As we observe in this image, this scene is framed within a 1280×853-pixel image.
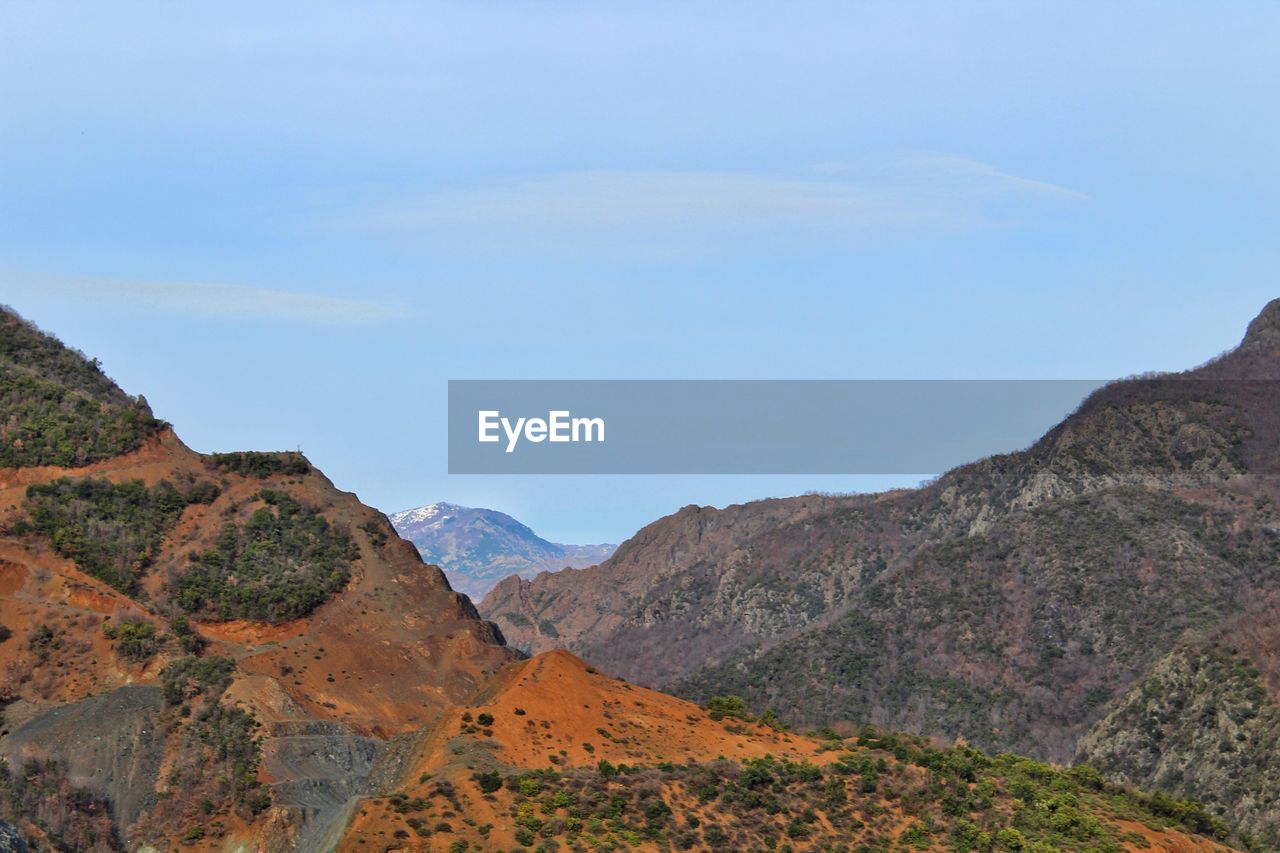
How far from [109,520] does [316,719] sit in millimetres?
28403

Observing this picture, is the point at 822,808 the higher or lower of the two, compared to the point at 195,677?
lower

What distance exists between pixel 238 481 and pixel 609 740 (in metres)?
57.0

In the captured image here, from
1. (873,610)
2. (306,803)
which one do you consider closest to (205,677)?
(306,803)

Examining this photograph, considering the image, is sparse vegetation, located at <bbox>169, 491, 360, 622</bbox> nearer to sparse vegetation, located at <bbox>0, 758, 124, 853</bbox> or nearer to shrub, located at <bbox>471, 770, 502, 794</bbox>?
sparse vegetation, located at <bbox>0, 758, 124, 853</bbox>

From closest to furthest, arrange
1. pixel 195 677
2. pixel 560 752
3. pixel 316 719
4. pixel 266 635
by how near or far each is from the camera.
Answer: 1. pixel 560 752
2. pixel 316 719
3. pixel 195 677
4. pixel 266 635

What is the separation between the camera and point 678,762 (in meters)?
84.4

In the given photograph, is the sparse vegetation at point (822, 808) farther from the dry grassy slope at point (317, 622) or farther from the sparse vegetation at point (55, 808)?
the dry grassy slope at point (317, 622)

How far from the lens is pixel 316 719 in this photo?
106 meters

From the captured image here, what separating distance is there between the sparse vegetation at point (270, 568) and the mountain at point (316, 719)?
19cm

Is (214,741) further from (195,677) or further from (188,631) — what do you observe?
(188,631)

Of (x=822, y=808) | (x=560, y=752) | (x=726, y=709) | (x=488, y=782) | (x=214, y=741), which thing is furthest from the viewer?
(x=214, y=741)

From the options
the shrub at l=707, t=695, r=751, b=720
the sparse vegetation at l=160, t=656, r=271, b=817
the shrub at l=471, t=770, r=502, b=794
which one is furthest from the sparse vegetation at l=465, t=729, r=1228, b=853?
the sparse vegetation at l=160, t=656, r=271, b=817

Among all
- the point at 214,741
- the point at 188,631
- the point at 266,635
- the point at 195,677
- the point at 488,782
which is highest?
the point at 188,631

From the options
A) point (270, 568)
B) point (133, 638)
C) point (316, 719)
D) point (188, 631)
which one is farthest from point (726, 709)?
point (270, 568)
